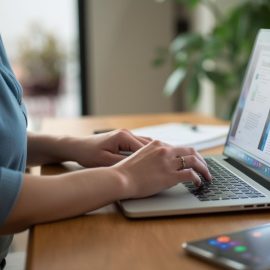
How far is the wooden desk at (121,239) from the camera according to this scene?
0.58 m

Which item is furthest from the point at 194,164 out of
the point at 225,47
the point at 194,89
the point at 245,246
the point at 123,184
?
the point at 225,47

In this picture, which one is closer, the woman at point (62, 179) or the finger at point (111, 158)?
the woman at point (62, 179)

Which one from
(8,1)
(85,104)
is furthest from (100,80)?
(8,1)

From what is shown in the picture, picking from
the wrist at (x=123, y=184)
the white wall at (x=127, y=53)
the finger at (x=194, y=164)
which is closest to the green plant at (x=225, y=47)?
the white wall at (x=127, y=53)

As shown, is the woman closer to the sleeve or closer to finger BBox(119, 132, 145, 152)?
the sleeve

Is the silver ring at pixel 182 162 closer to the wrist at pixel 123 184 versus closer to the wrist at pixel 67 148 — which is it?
the wrist at pixel 123 184

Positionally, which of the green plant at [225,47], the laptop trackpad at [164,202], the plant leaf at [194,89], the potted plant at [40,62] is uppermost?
the laptop trackpad at [164,202]

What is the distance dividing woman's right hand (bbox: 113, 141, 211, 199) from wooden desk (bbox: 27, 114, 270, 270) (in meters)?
0.05

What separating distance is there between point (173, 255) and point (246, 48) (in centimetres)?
201

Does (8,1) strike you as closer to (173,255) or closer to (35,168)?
(35,168)

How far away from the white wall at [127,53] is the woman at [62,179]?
246 cm

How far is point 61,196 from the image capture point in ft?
2.28

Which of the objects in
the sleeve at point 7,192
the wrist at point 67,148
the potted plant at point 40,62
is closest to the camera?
the sleeve at point 7,192

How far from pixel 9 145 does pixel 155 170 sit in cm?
23
